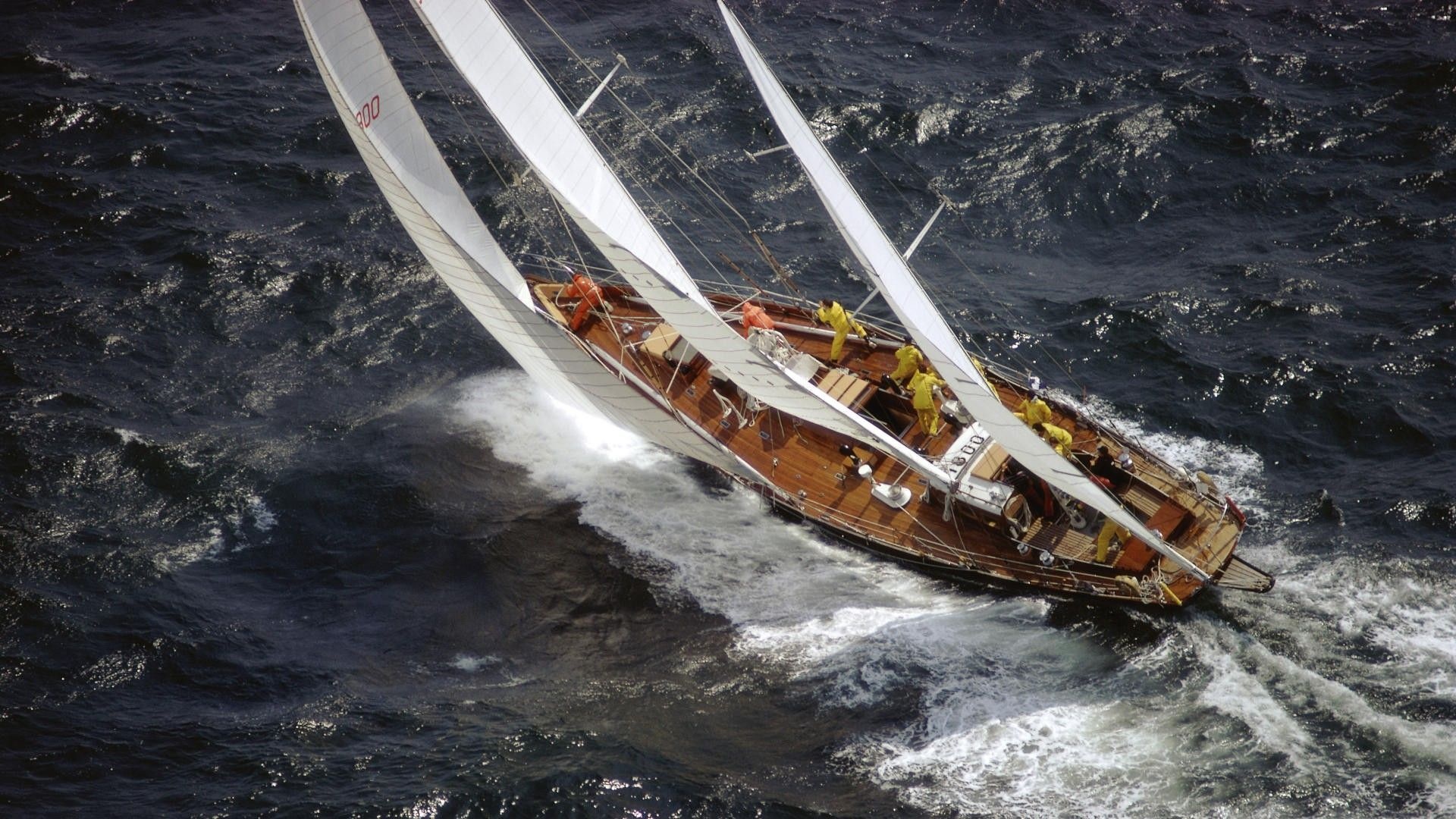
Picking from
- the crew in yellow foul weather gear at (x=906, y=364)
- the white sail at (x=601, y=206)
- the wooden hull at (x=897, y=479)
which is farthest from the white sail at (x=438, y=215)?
the crew in yellow foul weather gear at (x=906, y=364)

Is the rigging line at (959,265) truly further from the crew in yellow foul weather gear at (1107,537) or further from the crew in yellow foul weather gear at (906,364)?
the crew in yellow foul weather gear at (1107,537)

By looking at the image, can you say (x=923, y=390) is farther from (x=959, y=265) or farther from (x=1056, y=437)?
(x=959, y=265)

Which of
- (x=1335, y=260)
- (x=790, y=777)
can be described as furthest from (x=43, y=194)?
(x=1335, y=260)

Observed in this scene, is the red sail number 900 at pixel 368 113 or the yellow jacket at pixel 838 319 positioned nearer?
the red sail number 900 at pixel 368 113

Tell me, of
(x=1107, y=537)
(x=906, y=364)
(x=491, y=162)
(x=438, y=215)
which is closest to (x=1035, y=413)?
(x=1107, y=537)

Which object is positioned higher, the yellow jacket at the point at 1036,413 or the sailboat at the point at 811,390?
the yellow jacket at the point at 1036,413

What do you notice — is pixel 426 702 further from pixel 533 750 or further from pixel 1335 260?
pixel 1335 260

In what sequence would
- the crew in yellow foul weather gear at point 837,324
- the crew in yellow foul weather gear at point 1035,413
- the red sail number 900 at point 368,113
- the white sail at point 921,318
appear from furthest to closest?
the crew in yellow foul weather gear at point 837,324 < the red sail number 900 at point 368,113 < the crew in yellow foul weather gear at point 1035,413 < the white sail at point 921,318
